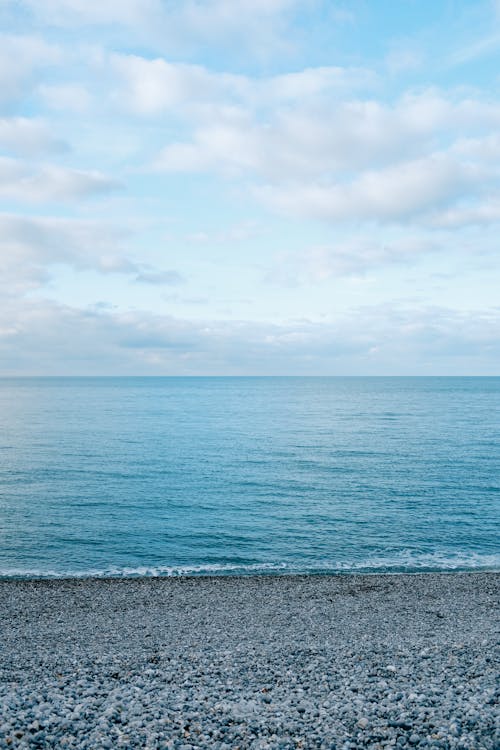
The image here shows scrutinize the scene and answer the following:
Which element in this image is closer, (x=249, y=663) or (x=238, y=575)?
(x=249, y=663)

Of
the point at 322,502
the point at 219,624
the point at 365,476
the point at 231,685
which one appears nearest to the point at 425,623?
the point at 219,624

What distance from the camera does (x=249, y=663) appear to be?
45.8 ft

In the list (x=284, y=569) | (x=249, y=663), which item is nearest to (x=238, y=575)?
(x=284, y=569)

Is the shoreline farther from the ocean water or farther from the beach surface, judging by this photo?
the beach surface

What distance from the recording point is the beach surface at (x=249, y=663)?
32.0ft

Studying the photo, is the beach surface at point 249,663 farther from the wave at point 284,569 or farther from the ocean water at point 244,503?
the ocean water at point 244,503

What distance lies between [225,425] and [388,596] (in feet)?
233

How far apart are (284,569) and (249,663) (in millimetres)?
14552

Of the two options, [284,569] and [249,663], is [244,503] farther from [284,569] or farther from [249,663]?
[249,663]

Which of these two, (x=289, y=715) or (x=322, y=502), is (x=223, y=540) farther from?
(x=289, y=715)

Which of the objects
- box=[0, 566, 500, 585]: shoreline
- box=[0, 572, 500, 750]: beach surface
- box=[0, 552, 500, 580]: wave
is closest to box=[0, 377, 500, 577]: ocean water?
box=[0, 552, 500, 580]: wave

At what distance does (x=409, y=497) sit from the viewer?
138 feet

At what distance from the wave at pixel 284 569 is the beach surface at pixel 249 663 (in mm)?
1814

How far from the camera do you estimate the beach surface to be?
9758 mm
